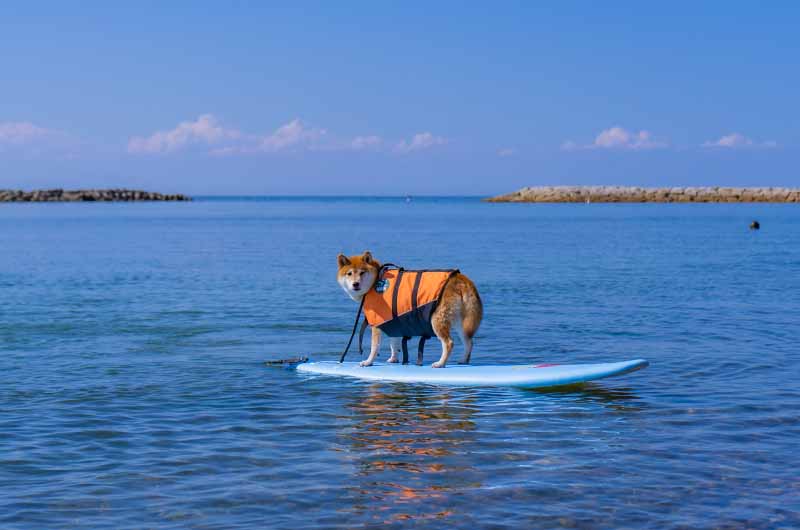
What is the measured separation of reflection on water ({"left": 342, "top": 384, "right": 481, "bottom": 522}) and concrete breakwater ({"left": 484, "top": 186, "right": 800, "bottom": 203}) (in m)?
156

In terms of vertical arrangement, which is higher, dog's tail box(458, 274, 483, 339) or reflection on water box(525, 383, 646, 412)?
dog's tail box(458, 274, 483, 339)

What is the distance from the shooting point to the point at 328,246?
177ft

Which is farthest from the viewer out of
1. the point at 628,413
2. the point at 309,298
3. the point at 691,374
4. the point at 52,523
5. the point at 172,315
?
the point at 309,298

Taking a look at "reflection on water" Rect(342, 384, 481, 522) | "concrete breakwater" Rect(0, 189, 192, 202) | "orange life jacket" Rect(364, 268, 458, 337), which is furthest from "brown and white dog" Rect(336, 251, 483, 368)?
"concrete breakwater" Rect(0, 189, 192, 202)

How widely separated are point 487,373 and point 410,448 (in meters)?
3.28

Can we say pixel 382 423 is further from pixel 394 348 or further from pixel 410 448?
pixel 394 348

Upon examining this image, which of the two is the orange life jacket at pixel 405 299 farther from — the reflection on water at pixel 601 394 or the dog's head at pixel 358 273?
the reflection on water at pixel 601 394

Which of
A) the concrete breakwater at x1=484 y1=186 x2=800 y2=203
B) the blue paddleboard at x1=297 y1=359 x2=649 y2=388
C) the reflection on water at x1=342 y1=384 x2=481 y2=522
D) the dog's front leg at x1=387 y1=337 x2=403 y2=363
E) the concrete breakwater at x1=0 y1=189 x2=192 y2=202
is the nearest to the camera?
the reflection on water at x1=342 y1=384 x2=481 y2=522

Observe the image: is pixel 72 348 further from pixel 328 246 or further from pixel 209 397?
pixel 328 246

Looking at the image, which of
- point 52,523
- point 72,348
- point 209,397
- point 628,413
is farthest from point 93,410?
point 628,413

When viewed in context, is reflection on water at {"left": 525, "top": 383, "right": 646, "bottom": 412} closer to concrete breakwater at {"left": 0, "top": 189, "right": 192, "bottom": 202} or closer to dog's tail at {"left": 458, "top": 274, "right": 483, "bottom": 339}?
dog's tail at {"left": 458, "top": 274, "right": 483, "bottom": 339}

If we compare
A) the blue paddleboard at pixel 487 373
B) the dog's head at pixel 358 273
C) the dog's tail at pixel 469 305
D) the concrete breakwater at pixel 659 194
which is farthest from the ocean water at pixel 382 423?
the concrete breakwater at pixel 659 194

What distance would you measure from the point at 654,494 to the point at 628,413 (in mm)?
3131

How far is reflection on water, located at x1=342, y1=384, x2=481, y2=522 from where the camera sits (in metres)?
7.67
